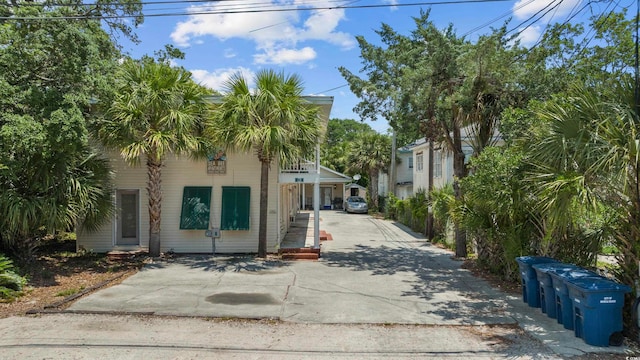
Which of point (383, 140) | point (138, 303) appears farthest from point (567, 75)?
point (383, 140)

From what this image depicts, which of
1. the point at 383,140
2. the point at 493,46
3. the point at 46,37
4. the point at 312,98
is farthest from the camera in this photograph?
the point at 383,140

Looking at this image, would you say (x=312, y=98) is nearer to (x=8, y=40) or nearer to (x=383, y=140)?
(x=8, y=40)

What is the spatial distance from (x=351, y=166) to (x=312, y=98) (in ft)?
83.4

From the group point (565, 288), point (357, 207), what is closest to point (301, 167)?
point (565, 288)

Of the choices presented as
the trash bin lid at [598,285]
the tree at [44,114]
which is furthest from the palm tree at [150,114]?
the trash bin lid at [598,285]

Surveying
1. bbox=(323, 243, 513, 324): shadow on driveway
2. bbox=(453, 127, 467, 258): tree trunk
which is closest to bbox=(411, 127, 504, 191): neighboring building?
bbox=(323, 243, 513, 324): shadow on driveway

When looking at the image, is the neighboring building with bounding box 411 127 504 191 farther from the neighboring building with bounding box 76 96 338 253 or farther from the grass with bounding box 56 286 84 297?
the grass with bounding box 56 286 84 297

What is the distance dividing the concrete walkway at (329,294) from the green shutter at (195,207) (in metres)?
1.08

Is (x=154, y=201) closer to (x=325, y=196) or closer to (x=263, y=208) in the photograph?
(x=263, y=208)

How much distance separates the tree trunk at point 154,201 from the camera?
12867mm

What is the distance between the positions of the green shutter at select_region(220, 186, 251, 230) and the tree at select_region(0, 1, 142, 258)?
3.98 m

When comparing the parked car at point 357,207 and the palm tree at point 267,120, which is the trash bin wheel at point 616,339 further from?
the parked car at point 357,207

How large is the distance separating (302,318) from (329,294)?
180 centimetres

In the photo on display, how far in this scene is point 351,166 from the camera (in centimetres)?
3884
